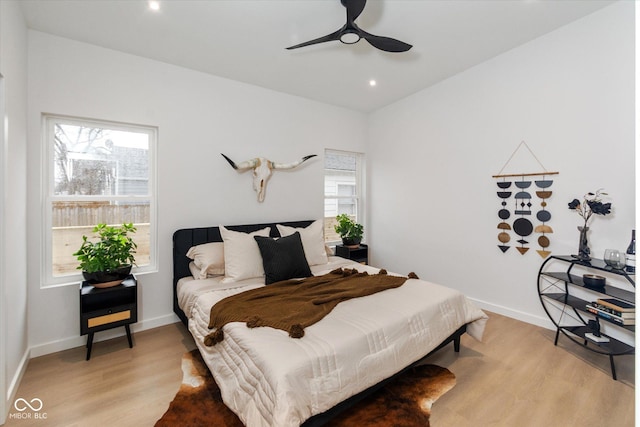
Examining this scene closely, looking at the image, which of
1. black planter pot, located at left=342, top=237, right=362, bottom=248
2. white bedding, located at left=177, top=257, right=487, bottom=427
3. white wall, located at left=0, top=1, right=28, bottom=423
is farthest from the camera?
black planter pot, located at left=342, top=237, right=362, bottom=248

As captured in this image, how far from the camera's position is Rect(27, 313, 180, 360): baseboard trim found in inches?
103

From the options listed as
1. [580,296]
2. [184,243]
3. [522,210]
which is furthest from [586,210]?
[184,243]

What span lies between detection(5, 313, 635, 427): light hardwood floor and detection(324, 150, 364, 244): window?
8.46 ft

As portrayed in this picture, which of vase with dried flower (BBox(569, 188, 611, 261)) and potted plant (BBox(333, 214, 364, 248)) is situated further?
potted plant (BBox(333, 214, 364, 248))

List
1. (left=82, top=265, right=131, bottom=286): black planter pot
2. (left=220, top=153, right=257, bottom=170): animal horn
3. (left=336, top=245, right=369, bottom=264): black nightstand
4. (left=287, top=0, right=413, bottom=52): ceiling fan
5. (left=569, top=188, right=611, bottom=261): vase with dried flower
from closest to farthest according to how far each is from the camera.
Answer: (left=287, top=0, right=413, bottom=52): ceiling fan
(left=569, top=188, right=611, bottom=261): vase with dried flower
(left=82, top=265, right=131, bottom=286): black planter pot
(left=220, top=153, right=257, bottom=170): animal horn
(left=336, top=245, right=369, bottom=264): black nightstand

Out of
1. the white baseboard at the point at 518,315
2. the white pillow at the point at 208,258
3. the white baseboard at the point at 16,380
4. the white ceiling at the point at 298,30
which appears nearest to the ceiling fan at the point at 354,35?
the white ceiling at the point at 298,30

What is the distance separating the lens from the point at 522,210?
125 inches

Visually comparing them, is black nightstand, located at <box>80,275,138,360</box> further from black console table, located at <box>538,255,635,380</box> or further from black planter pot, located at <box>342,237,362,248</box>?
black console table, located at <box>538,255,635,380</box>

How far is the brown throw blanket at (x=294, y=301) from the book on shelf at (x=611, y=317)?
4.63 feet

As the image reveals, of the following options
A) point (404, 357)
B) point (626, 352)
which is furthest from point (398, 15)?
point (626, 352)

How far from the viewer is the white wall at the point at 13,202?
6.00ft

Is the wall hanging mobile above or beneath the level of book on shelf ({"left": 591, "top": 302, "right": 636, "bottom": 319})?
above

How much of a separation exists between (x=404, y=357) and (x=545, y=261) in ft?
6.59

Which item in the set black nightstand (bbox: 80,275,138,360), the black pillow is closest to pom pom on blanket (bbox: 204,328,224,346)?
the black pillow
